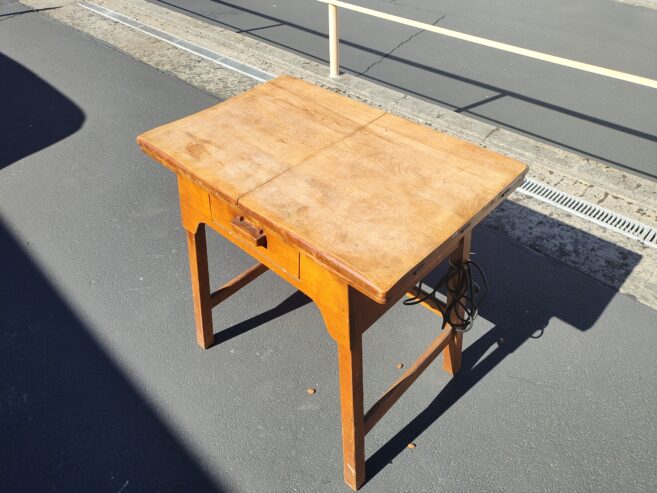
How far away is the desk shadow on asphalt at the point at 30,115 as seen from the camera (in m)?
4.12

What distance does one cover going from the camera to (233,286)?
108 inches

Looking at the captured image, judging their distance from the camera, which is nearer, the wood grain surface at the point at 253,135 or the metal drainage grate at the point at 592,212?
the wood grain surface at the point at 253,135

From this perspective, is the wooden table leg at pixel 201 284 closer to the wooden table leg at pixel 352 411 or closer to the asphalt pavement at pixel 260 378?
the asphalt pavement at pixel 260 378

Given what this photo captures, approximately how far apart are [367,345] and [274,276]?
637 millimetres

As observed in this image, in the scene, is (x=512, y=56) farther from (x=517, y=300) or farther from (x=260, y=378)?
(x=260, y=378)

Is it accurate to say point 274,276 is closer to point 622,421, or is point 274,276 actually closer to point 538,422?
point 538,422

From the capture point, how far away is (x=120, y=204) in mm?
3584

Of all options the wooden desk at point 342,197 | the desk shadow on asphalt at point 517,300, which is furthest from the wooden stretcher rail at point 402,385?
the desk shadow on asphalt at point 517,300

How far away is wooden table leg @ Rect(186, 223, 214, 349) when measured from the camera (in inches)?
95.7

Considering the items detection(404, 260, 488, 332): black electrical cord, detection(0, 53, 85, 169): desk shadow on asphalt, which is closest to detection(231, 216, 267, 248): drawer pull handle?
detection(404, 260, 488, 332): black electrical cord

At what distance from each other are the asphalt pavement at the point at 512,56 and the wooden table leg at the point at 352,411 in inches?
108

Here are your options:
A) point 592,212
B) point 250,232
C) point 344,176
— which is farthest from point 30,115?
point 592,212


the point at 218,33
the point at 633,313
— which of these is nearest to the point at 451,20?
the point at 218,33

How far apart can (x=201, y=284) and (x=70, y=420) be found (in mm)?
704
